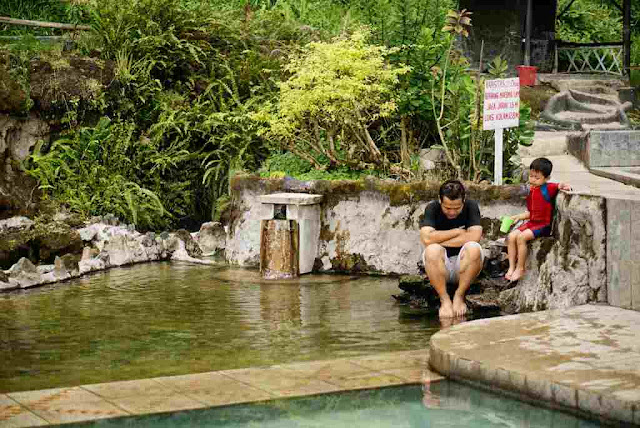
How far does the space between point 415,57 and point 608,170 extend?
9.15 feet

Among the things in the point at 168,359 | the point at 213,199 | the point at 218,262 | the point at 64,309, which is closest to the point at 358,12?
the point at 213,199

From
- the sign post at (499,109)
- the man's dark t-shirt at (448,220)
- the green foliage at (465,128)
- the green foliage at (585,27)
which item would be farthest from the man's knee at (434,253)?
the green foliage at (585,27)

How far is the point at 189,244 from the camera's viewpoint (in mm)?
13562

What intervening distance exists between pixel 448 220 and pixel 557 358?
289 centimetres

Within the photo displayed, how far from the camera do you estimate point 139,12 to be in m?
16.1

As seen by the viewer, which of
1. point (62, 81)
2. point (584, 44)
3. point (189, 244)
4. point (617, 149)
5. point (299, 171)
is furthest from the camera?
point (584, 44)

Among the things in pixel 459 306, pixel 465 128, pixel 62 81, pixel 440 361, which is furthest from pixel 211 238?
pixel 440 361

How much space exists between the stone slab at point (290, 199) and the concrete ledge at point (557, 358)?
160 inches

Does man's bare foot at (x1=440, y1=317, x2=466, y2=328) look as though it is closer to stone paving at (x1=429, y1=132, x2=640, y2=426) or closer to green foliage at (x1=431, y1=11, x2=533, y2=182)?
stone paving at (x1=429, y1=132, x2=640, y2=426)

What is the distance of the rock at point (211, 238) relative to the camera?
550 inches

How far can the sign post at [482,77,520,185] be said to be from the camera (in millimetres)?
10969

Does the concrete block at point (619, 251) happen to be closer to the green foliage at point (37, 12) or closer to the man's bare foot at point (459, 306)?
the man's bare foot at point (459, 306)

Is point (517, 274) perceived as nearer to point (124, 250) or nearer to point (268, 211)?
point (268, 211)

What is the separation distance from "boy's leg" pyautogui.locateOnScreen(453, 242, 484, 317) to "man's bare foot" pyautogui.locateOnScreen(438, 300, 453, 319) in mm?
43
